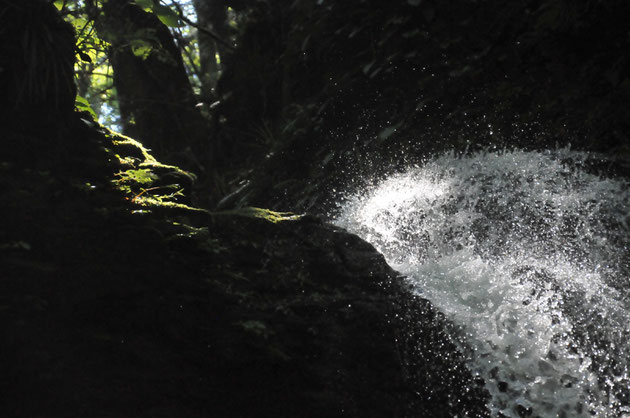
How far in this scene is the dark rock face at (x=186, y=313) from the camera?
2205 mm

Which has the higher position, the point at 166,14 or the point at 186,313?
the point at 166,14

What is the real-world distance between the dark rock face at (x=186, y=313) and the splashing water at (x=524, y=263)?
13.3 inches

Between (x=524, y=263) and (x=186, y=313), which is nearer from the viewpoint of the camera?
(x=186, y=313)

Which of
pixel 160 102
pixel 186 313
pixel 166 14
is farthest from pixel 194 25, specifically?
pixel 186 313

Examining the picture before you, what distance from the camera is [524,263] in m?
4.04

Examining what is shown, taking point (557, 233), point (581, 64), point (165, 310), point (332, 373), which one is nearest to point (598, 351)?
point (557, 233)

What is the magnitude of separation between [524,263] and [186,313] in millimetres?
2664

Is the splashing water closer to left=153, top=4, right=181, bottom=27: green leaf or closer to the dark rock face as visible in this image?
the dark rock face

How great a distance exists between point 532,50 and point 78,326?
5419mm

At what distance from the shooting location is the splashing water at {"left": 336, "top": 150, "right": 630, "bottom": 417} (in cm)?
301

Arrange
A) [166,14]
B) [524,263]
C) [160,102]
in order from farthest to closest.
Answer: [160,102] < [524,263] < [166,14]

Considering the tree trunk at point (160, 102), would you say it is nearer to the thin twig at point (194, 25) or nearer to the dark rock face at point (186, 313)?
the thin twig at point (194, 25)

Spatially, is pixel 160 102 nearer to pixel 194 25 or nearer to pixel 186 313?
pixel 194 25

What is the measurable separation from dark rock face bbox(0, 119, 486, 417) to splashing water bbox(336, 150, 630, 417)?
1.11 ft
